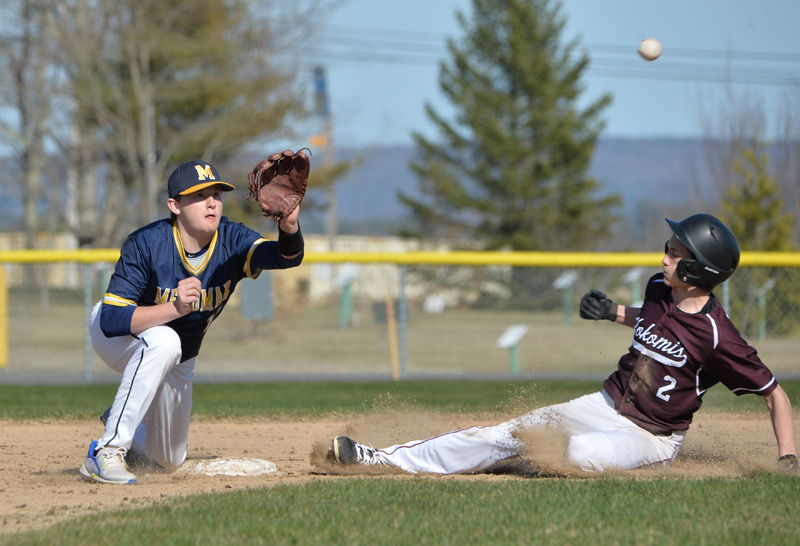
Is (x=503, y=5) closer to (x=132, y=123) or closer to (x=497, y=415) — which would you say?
(x=132, y=123)

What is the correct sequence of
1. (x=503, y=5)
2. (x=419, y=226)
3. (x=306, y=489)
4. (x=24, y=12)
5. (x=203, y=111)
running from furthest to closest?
(x=419, y=226) < (x=503, y=5) < (x=203, y=111) < (x=24, y=12) < (x=306, y=489)

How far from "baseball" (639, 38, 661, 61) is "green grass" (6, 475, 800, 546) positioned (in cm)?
424

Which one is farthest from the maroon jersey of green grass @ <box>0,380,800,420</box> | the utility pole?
the utility pole

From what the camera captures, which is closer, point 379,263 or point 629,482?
point 629,482

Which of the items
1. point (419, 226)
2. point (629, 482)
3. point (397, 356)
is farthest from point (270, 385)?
point (419, 226)

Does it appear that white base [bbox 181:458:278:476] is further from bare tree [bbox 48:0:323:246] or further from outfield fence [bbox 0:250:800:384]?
bare tree [bbox 48:0:323:246]

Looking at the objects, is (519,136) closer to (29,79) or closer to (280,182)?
(29,79)

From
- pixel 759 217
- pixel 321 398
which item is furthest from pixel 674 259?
pixel 759 217

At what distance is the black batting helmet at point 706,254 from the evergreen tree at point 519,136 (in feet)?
84.7

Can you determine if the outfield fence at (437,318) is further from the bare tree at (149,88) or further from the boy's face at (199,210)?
the bare tree at (149,88)

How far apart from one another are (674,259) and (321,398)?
4542mm

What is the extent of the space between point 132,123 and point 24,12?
Result: 10.2 feet

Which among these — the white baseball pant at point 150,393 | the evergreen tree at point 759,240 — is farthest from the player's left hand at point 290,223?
the evergreen tree at point 759,240

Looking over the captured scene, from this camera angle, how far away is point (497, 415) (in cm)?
616
